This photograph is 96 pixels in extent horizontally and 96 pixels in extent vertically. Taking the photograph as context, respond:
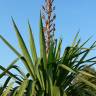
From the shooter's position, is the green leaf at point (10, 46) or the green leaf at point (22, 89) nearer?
the green leaf at point (22, 89)

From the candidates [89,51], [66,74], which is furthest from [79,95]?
[89,51]

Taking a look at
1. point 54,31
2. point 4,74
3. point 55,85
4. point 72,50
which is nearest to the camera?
point 4,74

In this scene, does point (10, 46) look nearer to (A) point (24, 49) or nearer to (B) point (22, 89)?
(A) point (24, 49)

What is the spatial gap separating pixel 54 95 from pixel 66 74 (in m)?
0.58

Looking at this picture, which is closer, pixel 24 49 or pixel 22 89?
pixel 22 89

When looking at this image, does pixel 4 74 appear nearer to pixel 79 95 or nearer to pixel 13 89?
pixel 13 89

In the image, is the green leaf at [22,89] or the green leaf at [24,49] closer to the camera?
the green leaf at [22,89]

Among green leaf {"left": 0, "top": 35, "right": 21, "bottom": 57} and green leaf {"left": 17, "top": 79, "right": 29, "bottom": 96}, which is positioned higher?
green leaf {"left": 0, "top": 35, "right": 21, "bottom": 57}

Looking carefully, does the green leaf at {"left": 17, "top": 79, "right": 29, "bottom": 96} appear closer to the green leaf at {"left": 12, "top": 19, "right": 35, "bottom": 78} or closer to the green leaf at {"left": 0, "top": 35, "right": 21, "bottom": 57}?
the green leaf at {"left": 12, "top": 19, "right": 35, "bottom": 78}

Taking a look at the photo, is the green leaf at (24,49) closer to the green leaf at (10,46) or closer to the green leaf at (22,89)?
the green leaf at (10,46)

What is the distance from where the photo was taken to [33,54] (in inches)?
227

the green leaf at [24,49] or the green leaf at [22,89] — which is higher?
the green leaf at [24,49]

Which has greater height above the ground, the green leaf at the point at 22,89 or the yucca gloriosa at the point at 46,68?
the yucca gloriosa at the point at 46,68

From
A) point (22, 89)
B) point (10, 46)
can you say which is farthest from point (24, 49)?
point (22, 89)
